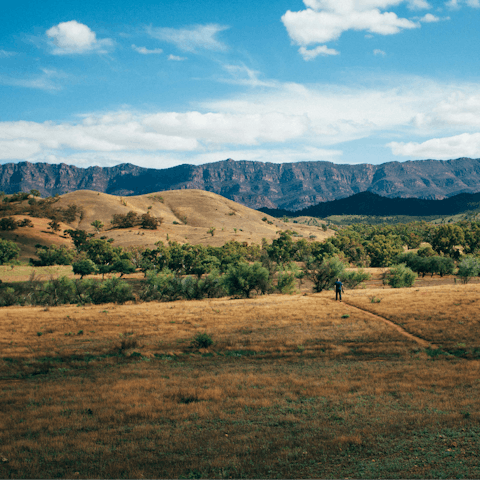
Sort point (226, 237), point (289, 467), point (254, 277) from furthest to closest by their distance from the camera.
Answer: point (226, 237)
point (254, 277)
point (289, 467)

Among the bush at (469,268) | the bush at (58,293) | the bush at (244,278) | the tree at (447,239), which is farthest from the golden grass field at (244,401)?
the tree at (447,239)

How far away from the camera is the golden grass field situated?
9.79 metres

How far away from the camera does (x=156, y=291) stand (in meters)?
60.2

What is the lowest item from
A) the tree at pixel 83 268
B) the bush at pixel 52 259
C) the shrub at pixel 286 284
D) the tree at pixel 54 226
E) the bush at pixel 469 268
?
the bush at pixel 52 259

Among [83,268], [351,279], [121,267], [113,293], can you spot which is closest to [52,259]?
[83,268]

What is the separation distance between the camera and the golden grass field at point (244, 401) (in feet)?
32.1

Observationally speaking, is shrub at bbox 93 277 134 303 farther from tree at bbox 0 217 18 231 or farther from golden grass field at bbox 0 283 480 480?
tree at bbox 0 217 18 231

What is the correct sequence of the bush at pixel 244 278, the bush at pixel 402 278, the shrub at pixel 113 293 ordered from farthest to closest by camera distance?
the bush at pixel 402 278
the shrub at pixel 113 293
the bush at pixel 244 278

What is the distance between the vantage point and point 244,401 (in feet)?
48.9

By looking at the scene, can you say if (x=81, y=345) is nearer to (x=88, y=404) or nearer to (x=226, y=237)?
(x=88, y=404)

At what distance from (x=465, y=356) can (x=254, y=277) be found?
34.7 meters

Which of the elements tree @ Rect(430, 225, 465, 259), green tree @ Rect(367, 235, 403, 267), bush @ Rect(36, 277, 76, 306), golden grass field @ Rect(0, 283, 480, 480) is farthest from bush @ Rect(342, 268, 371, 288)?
tree @ Rect(430, 225, 465, 259)

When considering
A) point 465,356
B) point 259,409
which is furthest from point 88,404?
point 465,356

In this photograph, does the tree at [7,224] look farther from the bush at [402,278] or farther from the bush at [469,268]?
the bush at [469,268]
